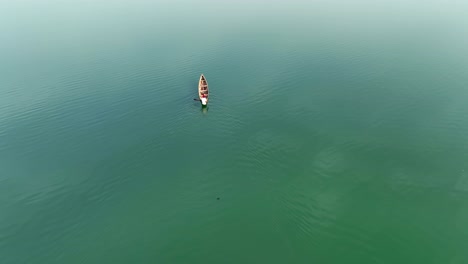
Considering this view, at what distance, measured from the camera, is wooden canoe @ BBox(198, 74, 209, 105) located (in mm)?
22902

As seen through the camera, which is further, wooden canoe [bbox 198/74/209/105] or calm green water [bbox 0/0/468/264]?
wooden canoe [bbox 198/74/209/105]

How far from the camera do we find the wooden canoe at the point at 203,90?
2290cm

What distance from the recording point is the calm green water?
46.9ft

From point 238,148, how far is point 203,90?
677cm

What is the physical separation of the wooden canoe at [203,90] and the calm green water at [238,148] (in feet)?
2.78

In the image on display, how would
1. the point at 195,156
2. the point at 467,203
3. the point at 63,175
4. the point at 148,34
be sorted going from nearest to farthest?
the point at 467,203 < the point at 63,175 < the point at 195,156 < the point at 148,34

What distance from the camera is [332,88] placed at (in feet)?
81.9

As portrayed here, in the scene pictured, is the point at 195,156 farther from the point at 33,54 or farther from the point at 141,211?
the point at 33,54

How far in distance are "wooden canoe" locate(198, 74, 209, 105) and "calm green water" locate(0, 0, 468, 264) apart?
0.85 m

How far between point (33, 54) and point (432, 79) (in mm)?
38277

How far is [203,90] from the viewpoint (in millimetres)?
23891

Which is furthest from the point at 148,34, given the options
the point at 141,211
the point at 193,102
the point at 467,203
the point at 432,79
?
the point at 467,203

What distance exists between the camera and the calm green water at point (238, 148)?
46.9ft

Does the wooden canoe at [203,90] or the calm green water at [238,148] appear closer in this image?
the calm green water at [238,148]
